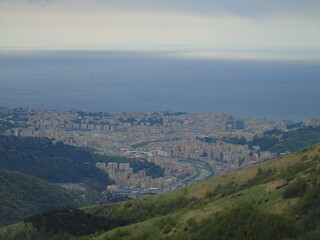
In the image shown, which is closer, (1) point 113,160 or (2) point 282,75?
(1) point 113,160

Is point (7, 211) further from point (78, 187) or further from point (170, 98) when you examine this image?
point (170, 98)

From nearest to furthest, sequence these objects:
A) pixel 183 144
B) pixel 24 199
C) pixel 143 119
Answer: pixel 24 199 → pixel 183 144 → pixel 143 119

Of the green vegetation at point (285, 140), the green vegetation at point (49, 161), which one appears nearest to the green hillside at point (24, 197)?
the green vegetation at point (49, 161)

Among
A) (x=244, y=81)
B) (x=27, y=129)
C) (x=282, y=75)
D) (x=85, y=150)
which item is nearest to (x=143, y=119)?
(x=27, y=129)

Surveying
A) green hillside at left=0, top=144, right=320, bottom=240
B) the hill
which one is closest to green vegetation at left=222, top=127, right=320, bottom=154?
the hill

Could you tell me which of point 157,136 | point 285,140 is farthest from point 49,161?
point 285,140
